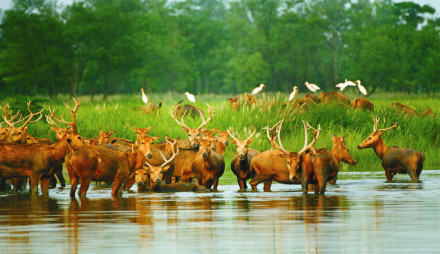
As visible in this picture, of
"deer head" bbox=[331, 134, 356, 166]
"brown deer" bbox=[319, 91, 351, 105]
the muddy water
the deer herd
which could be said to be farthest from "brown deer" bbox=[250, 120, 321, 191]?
"brown deer" bbox=[319, 91, 351, 105]

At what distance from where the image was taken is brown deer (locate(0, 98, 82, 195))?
22031 mm

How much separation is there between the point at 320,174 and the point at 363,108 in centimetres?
1910

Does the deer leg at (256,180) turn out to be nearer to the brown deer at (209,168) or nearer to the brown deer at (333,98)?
the brown deer at (209,168)

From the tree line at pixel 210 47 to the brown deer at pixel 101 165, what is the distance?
71.7 m

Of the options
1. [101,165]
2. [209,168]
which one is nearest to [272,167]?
[209,168]

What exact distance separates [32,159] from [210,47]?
126303 millimetres

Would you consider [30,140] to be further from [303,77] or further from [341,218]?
[303,77]

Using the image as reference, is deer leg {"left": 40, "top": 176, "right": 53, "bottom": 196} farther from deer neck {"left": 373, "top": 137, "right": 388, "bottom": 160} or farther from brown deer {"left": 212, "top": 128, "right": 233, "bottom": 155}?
deer neck {"left": 373, "top": 137, "right": 388, "bottom": 160}

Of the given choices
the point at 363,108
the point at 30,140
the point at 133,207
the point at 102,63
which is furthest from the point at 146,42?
the point at 133,207

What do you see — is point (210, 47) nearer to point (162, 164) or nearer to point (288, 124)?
point (288, 124)

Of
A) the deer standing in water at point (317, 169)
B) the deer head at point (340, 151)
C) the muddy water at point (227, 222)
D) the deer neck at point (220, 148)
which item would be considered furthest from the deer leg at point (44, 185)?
the deer head at point (340, 151)

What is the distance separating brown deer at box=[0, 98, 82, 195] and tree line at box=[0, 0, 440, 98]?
7107cm

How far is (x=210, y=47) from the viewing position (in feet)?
485

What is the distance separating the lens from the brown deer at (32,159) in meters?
22.0
